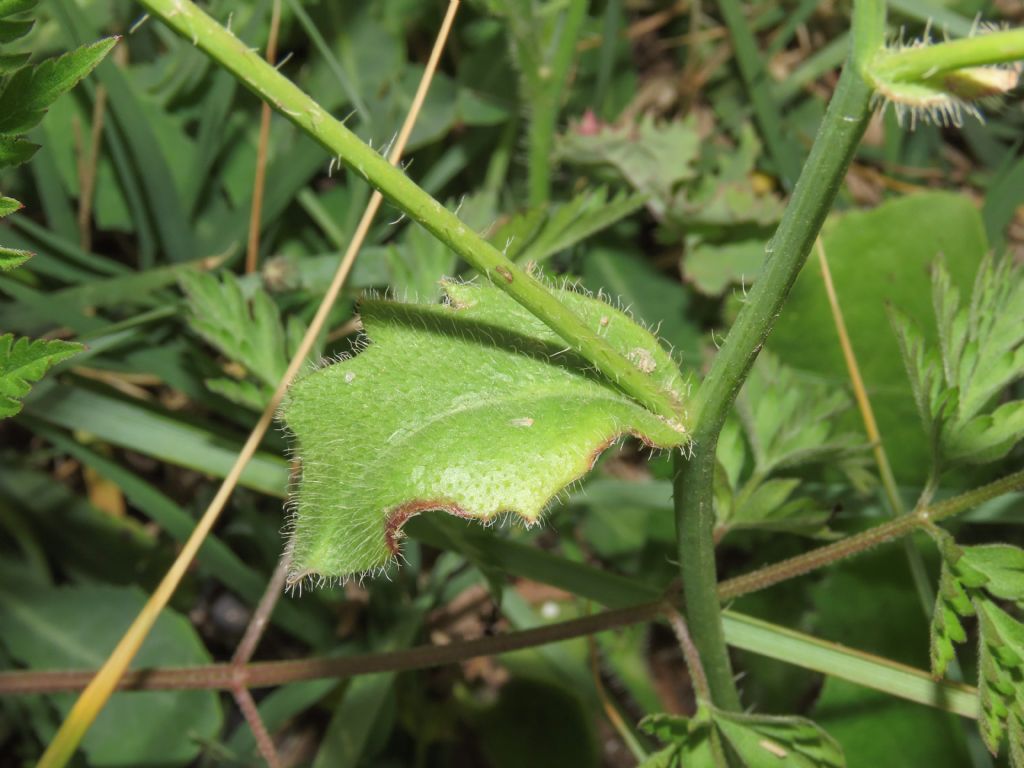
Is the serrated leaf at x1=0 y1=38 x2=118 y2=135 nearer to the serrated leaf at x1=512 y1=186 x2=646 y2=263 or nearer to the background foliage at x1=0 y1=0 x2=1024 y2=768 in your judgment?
the background foliage at x1=0 y1=0 x2=1024 y2=768

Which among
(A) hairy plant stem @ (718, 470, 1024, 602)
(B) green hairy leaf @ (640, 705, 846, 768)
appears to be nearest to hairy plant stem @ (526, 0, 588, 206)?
(A) hairy plant stem @ (718, 470, 1024, 602)

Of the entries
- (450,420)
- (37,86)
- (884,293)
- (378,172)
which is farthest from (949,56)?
(884,293)

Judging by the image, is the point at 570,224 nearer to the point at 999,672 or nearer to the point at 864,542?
the point at 864,542

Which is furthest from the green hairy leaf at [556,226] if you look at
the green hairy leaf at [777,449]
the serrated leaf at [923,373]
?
the serrated leaf at [923,373]

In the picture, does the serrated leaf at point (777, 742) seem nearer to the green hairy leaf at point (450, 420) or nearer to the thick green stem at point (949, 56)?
the green hairy leaf at point (450, 420)

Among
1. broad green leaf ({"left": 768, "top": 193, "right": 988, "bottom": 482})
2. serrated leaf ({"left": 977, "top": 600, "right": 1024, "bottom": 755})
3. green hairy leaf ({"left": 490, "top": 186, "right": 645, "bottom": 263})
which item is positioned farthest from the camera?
broad green leaf ({"left": 768, "top": 193, "right": 988, "bottom": 482})
